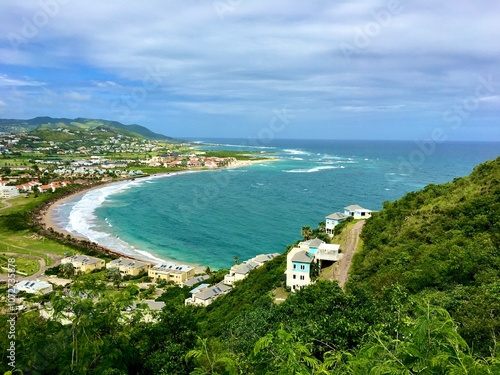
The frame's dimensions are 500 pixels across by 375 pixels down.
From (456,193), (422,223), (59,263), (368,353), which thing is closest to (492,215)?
(422,223)

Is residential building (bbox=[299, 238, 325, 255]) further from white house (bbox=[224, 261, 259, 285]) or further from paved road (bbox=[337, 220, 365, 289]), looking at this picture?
white house (bbox=[224, 261, 259, 285])

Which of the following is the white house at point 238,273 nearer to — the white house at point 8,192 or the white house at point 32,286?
the white house at point 32,286

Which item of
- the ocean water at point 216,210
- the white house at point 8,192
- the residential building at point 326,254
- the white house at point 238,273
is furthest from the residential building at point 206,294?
the white house at point 8,192

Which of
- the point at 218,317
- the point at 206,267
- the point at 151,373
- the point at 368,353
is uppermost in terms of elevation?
the point at 368,353

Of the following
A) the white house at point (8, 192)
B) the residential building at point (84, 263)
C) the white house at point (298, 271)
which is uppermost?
the white house at point (298, 271)

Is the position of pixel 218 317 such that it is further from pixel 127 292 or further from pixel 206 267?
pixel 206 267

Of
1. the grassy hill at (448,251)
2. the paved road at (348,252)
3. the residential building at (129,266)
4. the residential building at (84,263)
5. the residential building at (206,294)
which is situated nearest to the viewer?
the grassy hill at (448,251)
